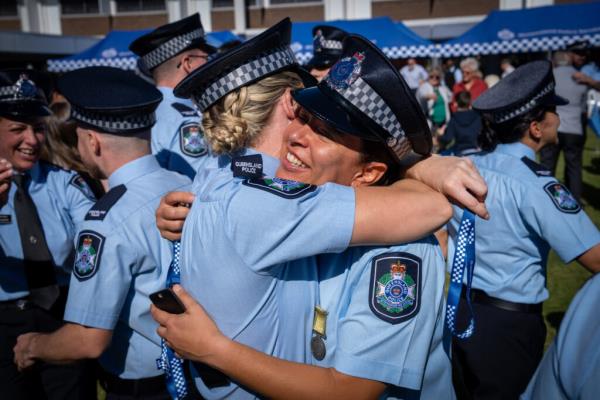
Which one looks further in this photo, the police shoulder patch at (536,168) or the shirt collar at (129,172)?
the police shoulder patch at (536,168)

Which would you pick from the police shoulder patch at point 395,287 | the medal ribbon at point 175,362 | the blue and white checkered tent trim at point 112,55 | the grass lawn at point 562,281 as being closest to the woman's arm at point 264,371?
the police shoulder patch at point 395,287

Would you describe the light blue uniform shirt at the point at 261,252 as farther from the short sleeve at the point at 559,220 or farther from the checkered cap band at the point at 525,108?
the checkered cap band at the point at 525,108

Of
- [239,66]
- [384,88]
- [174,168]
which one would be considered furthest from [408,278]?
[174,168]

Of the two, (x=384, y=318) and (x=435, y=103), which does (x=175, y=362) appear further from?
(x=435, y=103)

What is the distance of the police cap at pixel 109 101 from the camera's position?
7.30 feet

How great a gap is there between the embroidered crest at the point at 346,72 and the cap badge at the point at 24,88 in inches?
97.1

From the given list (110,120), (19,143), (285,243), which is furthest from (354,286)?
(19,143)

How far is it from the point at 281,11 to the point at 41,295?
27963 millimetres

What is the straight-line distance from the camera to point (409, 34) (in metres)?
15.9

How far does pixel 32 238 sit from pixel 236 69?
1.91m

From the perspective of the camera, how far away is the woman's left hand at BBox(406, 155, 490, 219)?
141 cm

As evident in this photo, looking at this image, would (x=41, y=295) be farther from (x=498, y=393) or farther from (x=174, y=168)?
(x=498, y=393)

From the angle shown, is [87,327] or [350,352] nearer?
[350,352]

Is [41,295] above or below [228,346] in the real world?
below
